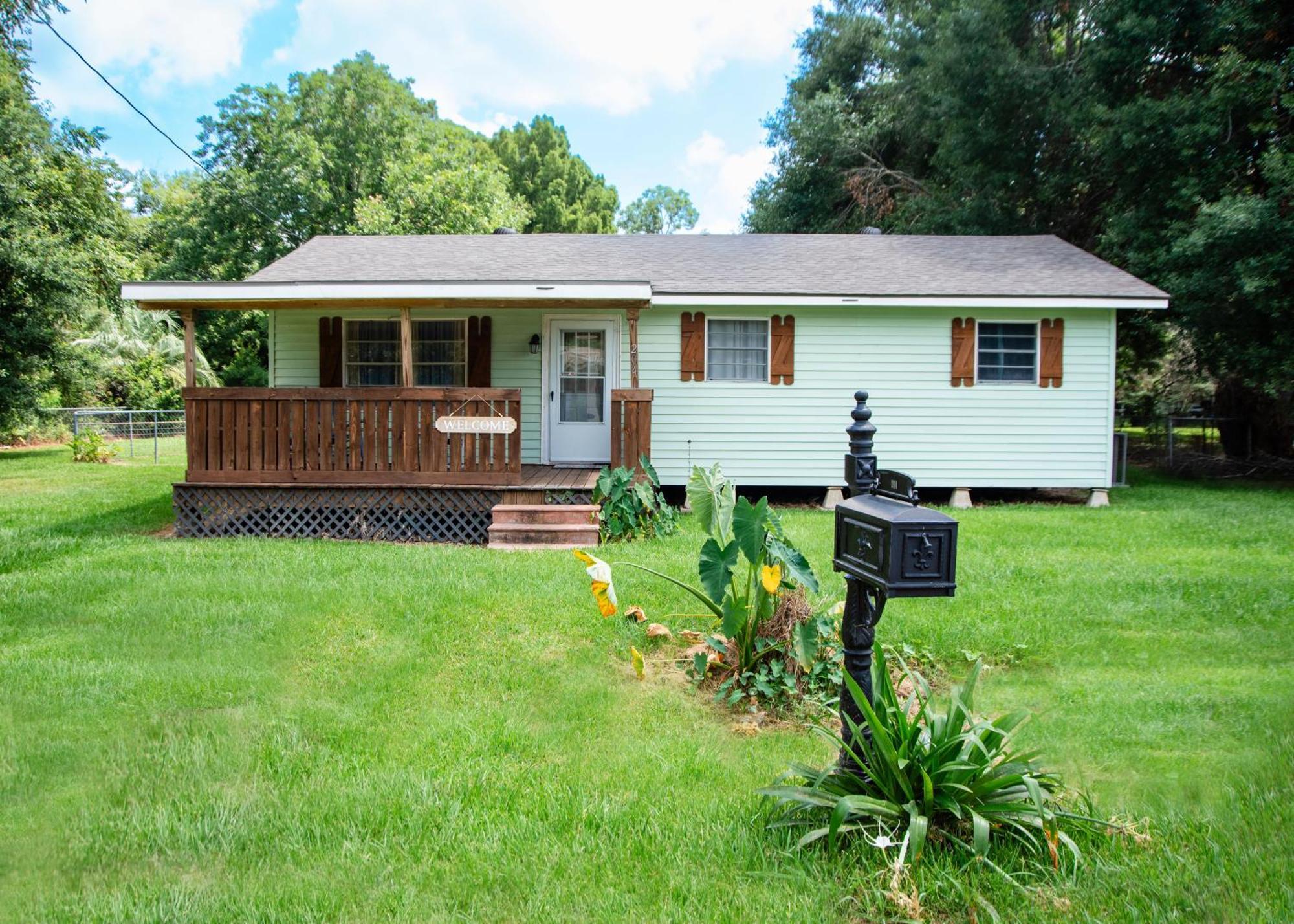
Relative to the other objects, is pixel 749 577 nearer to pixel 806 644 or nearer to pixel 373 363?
pixel 806 644

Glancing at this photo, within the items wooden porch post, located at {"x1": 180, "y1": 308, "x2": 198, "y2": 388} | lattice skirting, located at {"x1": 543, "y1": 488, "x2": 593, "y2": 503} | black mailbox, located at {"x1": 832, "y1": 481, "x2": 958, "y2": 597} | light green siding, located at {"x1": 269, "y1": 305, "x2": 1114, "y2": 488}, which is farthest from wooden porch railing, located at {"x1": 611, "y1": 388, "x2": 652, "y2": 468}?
black mailbox, located at {"x1": 832, "y1": 481, "x2": 958, "y2": 597}

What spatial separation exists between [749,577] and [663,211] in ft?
192

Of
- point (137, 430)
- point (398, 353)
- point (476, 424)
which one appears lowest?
point (137, 430)

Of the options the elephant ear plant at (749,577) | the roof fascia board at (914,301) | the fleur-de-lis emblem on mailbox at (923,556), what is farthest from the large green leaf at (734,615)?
the roof fascia board at (914,301)

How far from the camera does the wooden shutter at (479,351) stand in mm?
11227

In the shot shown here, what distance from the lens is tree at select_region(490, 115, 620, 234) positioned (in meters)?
37.1

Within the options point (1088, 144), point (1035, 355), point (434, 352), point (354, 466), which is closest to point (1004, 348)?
point (1035, 355)

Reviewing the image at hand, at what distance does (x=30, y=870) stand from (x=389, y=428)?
22.2 feet

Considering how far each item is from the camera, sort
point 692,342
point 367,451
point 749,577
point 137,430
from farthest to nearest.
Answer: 1. point 137,430
2. point 692,342
3. point 367,451
4. point 749,577

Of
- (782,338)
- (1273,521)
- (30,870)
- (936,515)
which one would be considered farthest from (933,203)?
(30,870)

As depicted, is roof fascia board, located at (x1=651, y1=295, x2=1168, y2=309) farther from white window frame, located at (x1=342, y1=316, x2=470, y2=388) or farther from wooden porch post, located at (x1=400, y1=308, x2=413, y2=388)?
wooden porch post, located at (x1=400, y1=308, x2=413, y2=388)

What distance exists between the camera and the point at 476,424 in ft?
29.9

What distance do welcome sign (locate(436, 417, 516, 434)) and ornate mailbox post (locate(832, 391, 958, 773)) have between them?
246 inches

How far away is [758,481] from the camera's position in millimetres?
11328
